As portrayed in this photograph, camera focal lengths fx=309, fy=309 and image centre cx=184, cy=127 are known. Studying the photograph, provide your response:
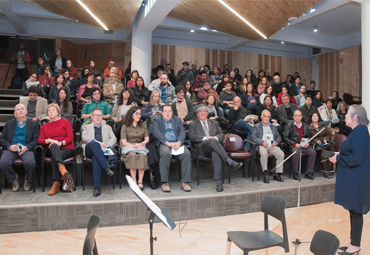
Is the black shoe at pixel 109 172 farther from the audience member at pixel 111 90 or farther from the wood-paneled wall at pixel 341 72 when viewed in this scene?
the wood-paneled wall at pixel 341 72

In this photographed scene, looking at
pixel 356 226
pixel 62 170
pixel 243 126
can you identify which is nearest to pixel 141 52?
pixel 243 126

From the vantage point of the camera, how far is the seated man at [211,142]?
14.0 ft

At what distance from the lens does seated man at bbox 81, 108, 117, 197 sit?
12.8 feet

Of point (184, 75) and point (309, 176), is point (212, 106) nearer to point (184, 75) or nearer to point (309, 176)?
point (309, 176)

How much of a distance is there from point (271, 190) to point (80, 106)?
381 centimetres

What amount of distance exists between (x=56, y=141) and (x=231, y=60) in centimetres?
842

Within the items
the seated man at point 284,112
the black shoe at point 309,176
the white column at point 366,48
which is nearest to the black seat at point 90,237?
the black shoe at point 309,176

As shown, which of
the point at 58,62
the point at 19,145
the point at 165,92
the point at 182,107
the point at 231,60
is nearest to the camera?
the point at 19,145

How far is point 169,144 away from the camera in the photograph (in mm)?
4270

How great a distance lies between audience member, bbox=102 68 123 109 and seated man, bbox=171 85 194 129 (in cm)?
122

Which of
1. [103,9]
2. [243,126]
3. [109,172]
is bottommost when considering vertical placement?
[109,172]

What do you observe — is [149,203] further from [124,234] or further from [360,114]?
[360,114]

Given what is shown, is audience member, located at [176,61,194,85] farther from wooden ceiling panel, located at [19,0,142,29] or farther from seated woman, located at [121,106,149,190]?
seated woman, located at [121,106,149,190]

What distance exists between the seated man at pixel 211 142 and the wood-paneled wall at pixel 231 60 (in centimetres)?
601
